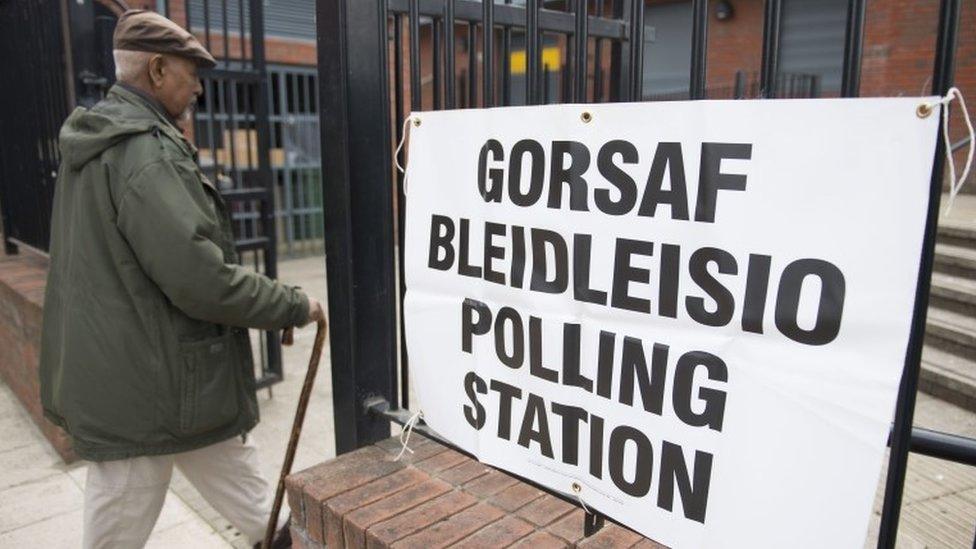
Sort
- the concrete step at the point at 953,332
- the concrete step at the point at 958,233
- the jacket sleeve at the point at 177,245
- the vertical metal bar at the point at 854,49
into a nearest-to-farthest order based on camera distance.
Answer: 1. the vertical metal bar at the point at 854,49
2. the jacket sleeve at the point at 177,245
3. the concrete step at the point at 953,332
4. the concrete step at the point at 958,233

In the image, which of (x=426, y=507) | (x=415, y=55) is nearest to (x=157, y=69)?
(x=415, y=55)

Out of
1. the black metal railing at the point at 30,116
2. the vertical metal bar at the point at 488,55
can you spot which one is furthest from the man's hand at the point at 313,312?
the black metal railing at the point at 30,116

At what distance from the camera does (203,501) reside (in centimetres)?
365

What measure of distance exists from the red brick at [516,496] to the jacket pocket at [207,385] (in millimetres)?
1323

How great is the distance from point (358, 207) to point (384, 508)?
72cm

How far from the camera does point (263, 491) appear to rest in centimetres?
295

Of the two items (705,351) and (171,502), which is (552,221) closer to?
(705,351)

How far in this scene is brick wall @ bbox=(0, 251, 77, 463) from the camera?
12.8 ft

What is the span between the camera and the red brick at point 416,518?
146cm

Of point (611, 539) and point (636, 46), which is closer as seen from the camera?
point (636, 46)

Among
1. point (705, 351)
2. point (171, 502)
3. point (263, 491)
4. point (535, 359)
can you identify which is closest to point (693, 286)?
point (705, 351)

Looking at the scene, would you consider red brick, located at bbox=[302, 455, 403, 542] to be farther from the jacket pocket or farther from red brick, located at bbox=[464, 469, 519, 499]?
the jacket pocket

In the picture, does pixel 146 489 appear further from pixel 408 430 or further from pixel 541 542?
pixel 541 542

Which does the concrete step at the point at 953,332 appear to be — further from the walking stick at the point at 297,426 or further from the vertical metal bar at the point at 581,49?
the vertical metal bar at the point at 581,49
